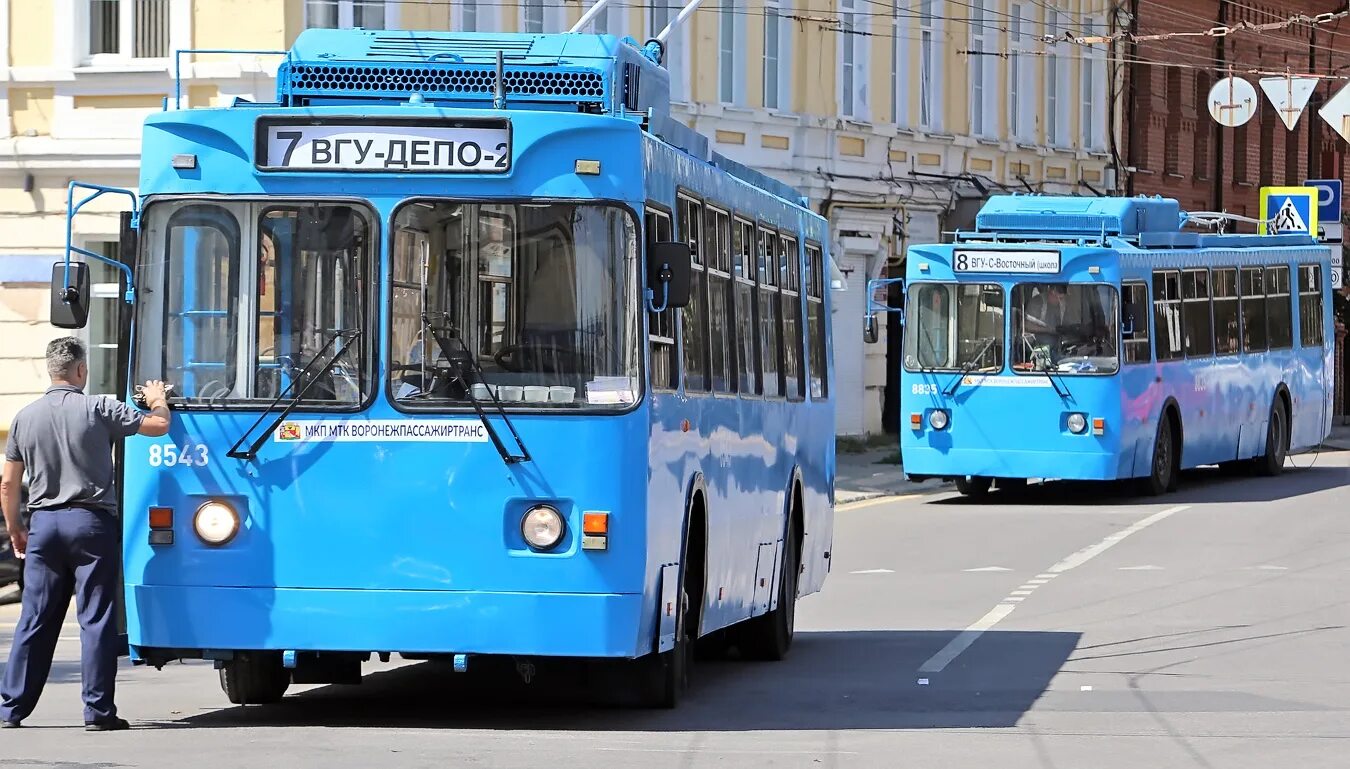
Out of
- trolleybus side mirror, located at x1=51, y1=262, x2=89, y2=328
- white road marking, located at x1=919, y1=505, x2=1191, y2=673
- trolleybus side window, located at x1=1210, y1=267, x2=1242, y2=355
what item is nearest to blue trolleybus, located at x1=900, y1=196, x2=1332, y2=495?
trolleybus side window, located at x1=1210, y1=267, x2=1242, y2=355

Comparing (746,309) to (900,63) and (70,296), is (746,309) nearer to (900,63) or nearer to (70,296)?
(70,296)

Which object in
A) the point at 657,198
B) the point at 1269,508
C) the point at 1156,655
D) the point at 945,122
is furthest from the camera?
the point at 945,122

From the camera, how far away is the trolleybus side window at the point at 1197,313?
30.0m

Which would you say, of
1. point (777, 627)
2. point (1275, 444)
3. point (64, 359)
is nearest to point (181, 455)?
point (64, 359)

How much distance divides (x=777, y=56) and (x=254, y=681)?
26066 mm

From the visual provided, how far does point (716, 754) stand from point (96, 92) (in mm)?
19662

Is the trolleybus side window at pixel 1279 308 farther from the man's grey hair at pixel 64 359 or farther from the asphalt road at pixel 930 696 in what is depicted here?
the man's grey hair at pixel 64 359

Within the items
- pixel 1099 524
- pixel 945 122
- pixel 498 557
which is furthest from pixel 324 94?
pixel 945 122

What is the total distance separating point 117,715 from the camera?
36.8ft

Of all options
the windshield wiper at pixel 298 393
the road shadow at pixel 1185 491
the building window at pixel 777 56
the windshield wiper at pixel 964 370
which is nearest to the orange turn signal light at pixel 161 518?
the windshield wiper at pixel 298 393

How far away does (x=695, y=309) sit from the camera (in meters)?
11.7

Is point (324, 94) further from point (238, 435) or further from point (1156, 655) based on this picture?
point (1156, 655)

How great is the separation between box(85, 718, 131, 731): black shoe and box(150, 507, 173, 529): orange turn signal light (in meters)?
0.86

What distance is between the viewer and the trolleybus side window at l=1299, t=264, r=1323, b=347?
116 ft
